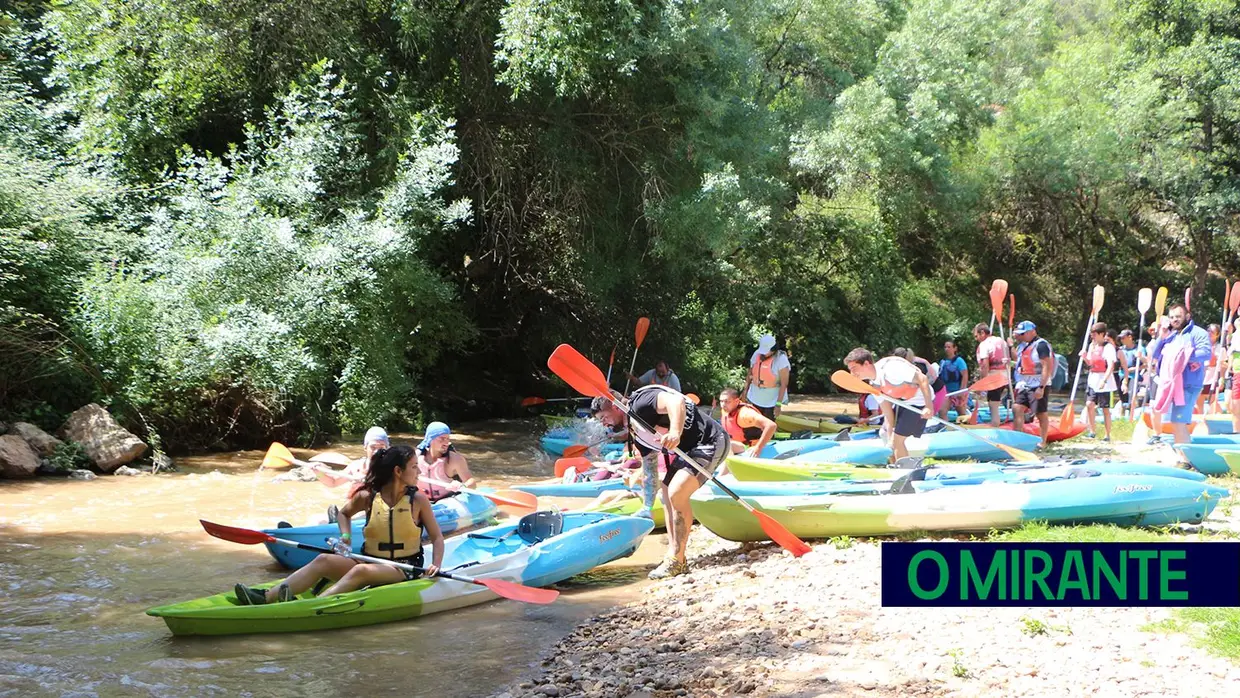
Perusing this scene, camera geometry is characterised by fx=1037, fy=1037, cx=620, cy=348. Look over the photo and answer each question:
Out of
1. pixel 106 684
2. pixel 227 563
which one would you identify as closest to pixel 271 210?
pixel 227 563

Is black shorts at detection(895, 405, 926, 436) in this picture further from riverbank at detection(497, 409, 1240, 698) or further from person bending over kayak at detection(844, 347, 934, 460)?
riverbank at detection(497, 409, 1240, 698)

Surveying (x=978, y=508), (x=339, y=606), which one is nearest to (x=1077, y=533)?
(x=978, y=508)

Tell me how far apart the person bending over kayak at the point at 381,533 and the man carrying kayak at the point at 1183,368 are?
614 centimetres

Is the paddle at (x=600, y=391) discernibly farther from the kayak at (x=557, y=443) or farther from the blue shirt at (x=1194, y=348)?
the kayak at (x=557, y=443)

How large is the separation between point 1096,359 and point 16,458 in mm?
11092

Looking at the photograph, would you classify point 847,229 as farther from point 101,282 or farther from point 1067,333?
point 101,282

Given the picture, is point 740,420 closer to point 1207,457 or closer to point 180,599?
point 1207,457

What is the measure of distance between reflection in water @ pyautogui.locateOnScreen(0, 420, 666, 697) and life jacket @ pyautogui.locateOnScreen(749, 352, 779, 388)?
2.59 meters

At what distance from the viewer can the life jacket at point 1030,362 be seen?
10.6 m

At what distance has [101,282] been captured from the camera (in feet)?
35.0

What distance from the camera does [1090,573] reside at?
231 centimetres

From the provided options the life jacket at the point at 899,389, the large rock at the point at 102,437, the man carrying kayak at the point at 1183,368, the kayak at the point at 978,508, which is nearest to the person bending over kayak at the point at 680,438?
the kayak at the point at 978,508

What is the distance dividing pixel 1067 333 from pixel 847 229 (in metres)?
6.26

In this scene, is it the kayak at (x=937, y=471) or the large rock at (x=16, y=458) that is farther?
the large rock at (x=16, y=458)
